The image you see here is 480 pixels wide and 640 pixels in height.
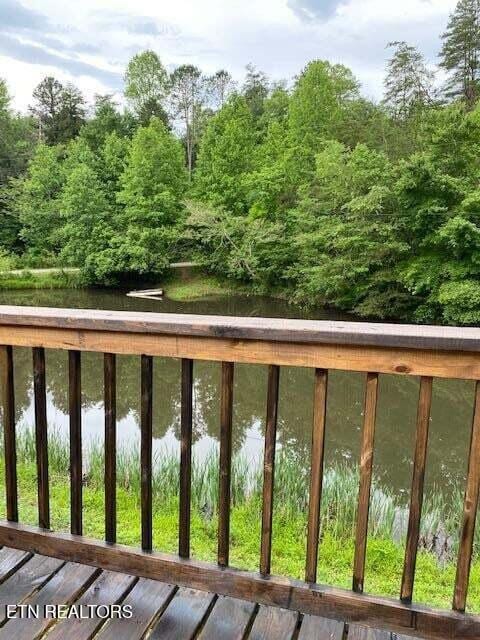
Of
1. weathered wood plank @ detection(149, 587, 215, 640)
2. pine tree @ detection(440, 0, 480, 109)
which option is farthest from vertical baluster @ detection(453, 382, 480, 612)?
pine tree @ detection(440, 0, 480, 109)

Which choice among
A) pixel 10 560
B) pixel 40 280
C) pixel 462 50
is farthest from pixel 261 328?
pixel 462 50

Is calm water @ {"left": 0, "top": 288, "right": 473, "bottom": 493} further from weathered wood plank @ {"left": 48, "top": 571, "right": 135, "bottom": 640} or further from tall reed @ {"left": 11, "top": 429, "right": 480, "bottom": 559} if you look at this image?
weathered wood plank @ {"left": 48, "top": 571, "right": 135, "bottom": 640}

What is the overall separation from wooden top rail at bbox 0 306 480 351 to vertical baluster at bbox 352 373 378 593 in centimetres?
10

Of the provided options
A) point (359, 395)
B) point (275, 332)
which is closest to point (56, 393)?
point (359, 395)

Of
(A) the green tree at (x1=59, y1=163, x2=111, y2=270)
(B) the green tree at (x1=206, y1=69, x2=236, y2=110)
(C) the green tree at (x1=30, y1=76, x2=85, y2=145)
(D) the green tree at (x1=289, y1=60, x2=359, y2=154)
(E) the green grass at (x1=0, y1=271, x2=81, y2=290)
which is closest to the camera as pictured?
Answer: (E) the green grass at (x1=0, y1=271, x2=81, y2=290)

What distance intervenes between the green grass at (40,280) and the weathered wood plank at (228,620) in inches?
632

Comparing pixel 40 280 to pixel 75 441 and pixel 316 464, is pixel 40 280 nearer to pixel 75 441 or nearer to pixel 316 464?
pixel 75 441

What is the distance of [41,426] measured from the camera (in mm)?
1307

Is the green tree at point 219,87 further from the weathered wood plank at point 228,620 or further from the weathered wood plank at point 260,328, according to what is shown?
the weathered wood plank at point 228,620

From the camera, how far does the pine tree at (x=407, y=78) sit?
57.4 ft

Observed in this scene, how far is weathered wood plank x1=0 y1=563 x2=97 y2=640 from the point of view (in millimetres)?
1100

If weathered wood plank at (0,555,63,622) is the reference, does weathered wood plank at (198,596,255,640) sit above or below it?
above

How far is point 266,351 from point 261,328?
57mm

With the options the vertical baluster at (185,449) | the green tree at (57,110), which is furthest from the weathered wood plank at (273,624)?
the green tree at (57,110)
